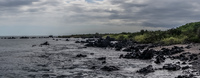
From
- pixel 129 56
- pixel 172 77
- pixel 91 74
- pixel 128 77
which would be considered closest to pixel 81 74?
pixel 91 74

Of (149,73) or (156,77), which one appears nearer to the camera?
(156,77)

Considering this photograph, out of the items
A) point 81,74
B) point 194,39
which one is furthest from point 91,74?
point 194,39

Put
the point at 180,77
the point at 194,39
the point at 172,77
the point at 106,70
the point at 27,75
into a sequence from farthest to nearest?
the point at 194,39
the point at 106,70
the point at 27,75
the point at 172,77
the point at 180,77

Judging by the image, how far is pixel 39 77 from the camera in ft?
88.3

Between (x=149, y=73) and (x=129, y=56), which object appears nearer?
(x=149, y=73)

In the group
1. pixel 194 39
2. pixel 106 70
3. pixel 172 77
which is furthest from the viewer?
pixel 194 39

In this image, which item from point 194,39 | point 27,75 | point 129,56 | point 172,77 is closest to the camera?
point 172,77

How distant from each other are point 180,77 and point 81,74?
12720mm

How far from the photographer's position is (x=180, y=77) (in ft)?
78.4

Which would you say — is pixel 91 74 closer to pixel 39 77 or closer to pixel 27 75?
pixel 39 77

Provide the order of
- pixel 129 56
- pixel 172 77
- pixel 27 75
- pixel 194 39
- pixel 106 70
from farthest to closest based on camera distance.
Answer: pixel 194 39
pixel 129 56
pixel 106 70
pixel 27 75
pixel 172 77

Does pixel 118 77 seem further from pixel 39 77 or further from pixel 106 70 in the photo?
pixel 39 77

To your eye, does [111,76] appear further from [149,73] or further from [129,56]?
[129,56]

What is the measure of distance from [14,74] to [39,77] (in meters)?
4.96
